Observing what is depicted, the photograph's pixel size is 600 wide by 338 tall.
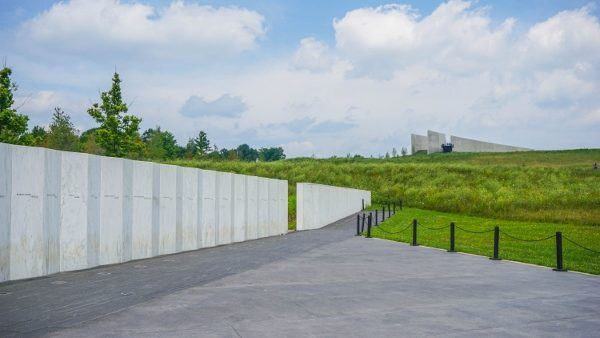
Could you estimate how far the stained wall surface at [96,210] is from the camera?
12.5m

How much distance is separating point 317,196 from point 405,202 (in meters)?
22.3

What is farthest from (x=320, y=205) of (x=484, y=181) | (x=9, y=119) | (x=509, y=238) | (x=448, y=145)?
(x=448, y=145)

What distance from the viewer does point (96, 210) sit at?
1534cm

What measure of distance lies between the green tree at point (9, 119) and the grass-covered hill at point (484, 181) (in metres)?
20.8

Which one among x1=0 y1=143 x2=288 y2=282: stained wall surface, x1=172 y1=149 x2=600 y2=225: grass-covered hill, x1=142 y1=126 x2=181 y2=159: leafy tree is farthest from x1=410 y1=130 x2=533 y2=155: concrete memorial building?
x1=0 y1=143 x2=288 y2=282: stained wall surface

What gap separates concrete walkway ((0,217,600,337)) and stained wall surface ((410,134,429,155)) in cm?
8345

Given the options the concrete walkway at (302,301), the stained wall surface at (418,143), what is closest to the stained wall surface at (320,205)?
the concrete walkway at (302,301)

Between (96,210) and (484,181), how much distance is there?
5359cm

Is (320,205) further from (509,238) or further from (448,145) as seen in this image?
(448,145)

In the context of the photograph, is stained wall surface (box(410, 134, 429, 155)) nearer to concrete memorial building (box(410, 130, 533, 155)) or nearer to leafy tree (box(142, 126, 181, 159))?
concrete memorial building (box(410, 130, 533, 155))

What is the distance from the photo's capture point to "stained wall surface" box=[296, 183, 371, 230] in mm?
35844

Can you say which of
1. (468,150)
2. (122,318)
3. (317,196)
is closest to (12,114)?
(317,196)

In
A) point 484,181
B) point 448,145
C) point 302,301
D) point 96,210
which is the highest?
point 448,145

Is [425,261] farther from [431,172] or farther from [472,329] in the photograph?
[431,172]
